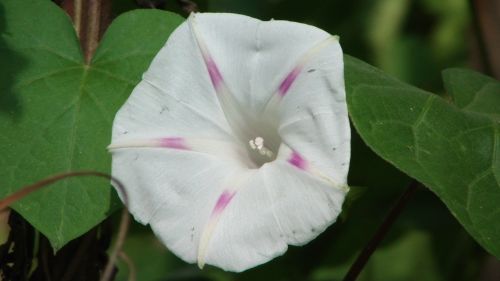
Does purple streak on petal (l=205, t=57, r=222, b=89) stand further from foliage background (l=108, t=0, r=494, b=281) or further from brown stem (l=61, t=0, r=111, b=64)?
foliage background (l=108, t=0, r=494, b=281)

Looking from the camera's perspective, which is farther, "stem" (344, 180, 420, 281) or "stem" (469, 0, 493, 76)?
"stem" (469, 0, 493, 76)

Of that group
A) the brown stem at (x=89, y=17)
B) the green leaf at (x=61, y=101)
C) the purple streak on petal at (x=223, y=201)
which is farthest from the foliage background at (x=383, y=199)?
the purple streak on petal at (x=223, y=201)

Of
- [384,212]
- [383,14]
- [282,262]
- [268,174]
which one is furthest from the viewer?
[383,14]

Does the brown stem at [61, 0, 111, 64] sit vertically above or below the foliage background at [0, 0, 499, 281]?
above

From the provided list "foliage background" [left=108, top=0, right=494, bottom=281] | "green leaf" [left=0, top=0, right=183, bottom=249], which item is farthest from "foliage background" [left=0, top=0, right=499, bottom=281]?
"green leaf" [left=0, top=0, right=183, bottom=249]

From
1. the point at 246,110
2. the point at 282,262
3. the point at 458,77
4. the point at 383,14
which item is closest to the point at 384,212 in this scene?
the point at 282,262

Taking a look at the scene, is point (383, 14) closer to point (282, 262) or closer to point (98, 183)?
point (282, 262)

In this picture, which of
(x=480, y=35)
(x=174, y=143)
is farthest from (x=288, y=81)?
(x=480, y=35)
